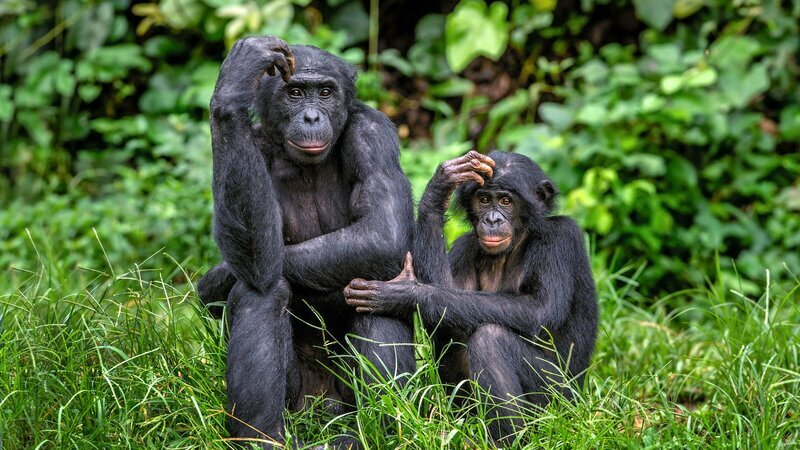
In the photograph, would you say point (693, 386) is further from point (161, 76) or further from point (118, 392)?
point (161, 76)

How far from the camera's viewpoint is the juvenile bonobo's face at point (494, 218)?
16.4 feet

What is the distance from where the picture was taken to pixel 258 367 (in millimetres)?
4449

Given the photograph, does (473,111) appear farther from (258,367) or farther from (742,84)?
(258,367)

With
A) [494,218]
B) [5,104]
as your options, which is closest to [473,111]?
[5,104]

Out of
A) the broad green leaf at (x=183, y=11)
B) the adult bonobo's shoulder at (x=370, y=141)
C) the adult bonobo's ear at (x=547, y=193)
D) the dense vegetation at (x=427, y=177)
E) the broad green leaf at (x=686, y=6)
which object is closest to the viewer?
the dense vegetation at (x=427, y=177)

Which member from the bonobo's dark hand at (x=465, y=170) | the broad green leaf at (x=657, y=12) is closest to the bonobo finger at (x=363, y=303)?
the bonobo's dark hand at (x=465, y=170)

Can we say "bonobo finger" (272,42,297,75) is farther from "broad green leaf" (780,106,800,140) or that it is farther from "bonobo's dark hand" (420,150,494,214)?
"broad green leaf" (780,106,800,140)

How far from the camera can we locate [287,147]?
473 centimetres

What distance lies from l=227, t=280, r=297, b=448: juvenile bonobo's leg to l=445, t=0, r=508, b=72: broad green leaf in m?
5.22

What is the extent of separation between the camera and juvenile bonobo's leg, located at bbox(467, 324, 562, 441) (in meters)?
4.61

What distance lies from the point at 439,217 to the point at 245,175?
1088 millimetres

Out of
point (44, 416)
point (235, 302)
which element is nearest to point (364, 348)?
point (235, 302)

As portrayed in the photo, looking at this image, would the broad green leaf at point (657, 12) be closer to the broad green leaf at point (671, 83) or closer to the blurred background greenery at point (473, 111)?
the blurred background greenery at point (473, 111)

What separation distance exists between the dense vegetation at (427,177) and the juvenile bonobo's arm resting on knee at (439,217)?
532 millimetres
